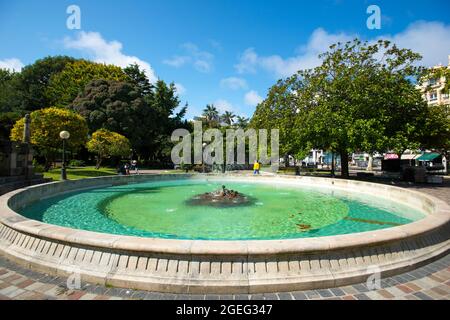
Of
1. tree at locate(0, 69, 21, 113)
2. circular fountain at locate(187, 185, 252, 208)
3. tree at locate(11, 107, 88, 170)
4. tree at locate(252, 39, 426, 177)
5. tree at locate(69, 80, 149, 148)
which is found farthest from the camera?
tree at locate(0, 69, 21, 113)

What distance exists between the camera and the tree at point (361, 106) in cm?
1592

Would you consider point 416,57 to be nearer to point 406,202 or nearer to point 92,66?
point 406,202

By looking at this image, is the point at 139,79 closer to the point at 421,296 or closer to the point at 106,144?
the point at 106,144

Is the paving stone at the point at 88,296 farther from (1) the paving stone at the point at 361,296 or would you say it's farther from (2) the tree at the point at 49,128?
(2) the tree at the point at 49,128

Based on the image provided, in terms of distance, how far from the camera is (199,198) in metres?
12.8

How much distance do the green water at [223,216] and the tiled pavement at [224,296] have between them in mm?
3013

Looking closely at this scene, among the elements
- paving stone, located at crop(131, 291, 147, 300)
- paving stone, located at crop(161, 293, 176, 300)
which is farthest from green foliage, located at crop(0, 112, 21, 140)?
paving stone, located at crop(161, 293, 176, 300)

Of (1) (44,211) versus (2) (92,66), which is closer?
(1) (44,211)

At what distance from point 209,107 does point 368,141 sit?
60.6m

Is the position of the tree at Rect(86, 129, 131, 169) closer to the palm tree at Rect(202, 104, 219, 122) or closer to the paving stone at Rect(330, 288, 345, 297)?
the paving stone at Rect(330, 288, 345, 297)

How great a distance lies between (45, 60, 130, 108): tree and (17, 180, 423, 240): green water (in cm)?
3834

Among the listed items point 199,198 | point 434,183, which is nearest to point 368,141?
point 434,183

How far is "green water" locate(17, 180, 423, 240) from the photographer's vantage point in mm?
7344

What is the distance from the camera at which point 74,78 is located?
4591cm
